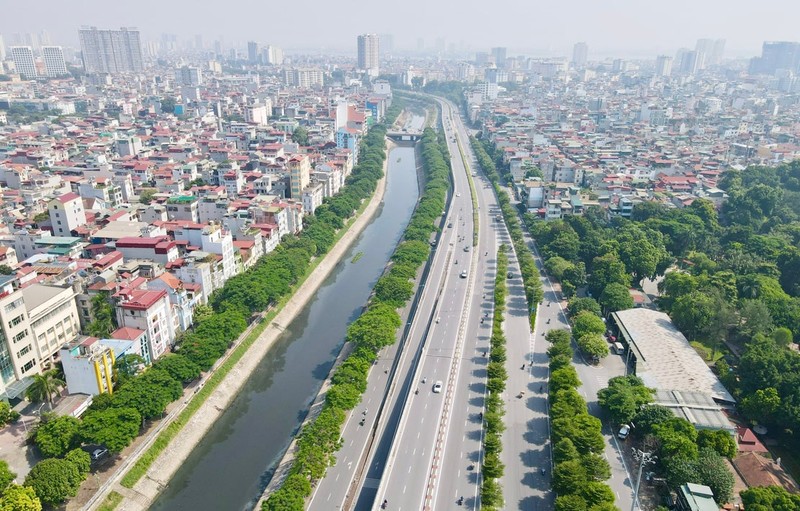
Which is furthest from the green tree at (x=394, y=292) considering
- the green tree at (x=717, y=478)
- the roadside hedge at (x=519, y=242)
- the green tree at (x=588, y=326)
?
the green tree at (x=717, y=478)

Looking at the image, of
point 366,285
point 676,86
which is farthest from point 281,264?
point 676,86

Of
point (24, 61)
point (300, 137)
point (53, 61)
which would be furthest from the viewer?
point (53, 61)

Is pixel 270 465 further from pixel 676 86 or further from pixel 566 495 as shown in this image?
pixel 676 86

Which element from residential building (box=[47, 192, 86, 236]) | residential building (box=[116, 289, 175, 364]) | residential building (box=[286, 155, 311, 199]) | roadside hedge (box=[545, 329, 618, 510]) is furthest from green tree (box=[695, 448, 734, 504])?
residential building (box=[286, 155, 311, 199])

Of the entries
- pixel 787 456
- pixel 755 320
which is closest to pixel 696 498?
pixel 787 456

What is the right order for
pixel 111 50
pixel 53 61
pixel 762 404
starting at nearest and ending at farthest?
pixel 762 404 < pixel 53 61 < pixel 111 50

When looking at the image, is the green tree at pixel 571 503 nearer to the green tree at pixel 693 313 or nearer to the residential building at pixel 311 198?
the green tree at pixel 693 313

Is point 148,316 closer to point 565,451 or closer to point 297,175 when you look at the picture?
Answer: point 565,451

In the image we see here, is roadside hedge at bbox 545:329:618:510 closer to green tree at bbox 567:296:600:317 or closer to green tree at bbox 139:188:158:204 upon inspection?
green tree at bbox 567:296:600:317
